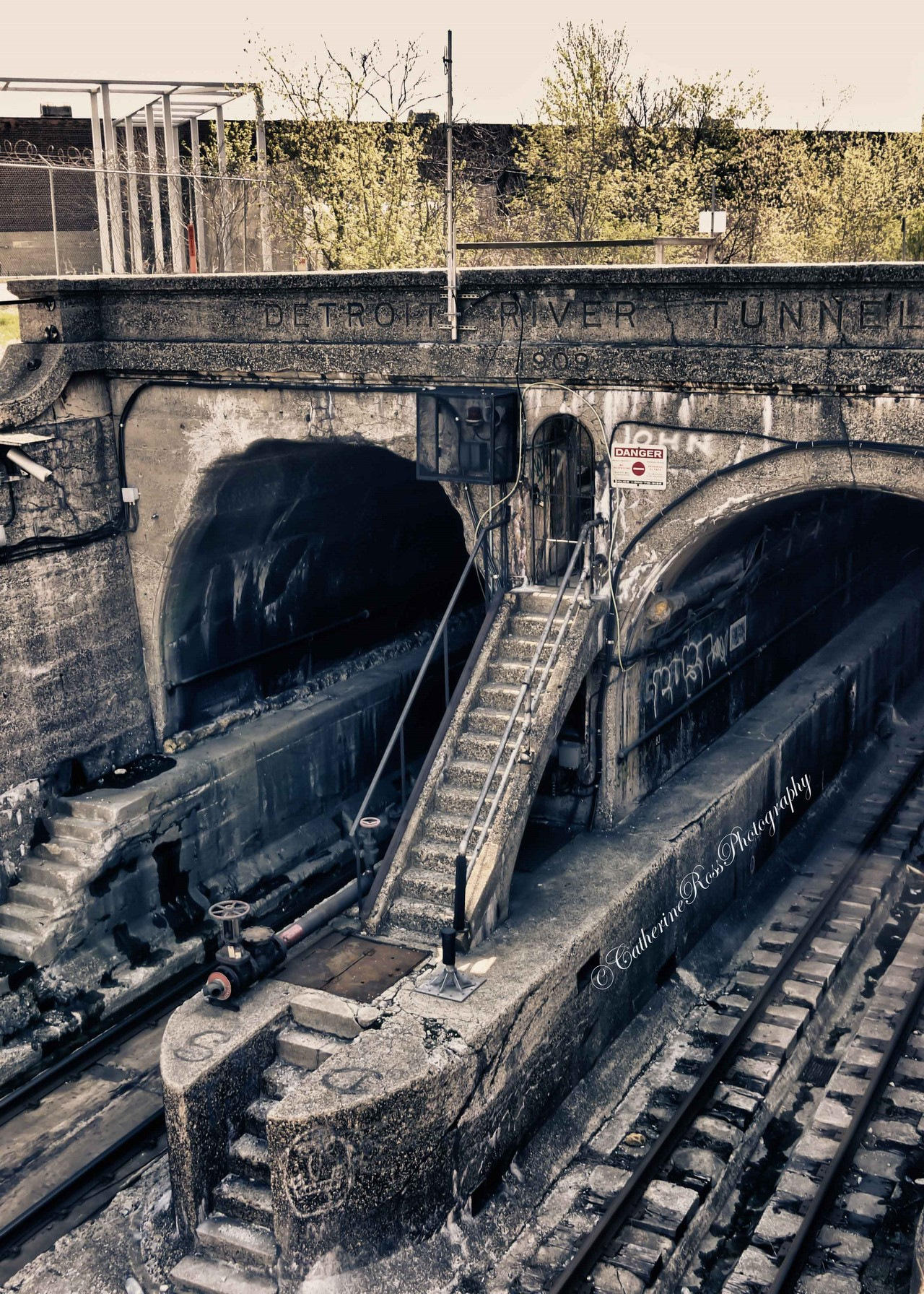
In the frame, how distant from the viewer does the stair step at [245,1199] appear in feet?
33.4

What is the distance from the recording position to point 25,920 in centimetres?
1434

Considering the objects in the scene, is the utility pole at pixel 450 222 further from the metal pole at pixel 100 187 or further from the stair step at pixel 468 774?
the metal pole at pixel 100 187

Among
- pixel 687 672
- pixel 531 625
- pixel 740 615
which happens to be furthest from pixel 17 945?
pixel 740 615

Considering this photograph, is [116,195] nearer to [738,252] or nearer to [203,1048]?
[203,1048]

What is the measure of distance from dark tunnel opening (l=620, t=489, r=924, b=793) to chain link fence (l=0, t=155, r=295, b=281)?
7.72 meters

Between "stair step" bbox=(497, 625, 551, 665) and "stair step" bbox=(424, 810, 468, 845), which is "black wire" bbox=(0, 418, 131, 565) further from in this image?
"stair step" bbox=(424, 810, 468, 845)

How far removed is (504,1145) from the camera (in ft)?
35.9

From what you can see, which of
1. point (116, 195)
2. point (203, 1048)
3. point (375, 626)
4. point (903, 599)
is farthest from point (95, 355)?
point (903, 599)

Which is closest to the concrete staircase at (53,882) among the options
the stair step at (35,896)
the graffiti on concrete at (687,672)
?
the stair step at (35,896)

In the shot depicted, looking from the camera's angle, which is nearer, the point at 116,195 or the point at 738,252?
the point at 116,195

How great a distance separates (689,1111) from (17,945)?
7281 millimetres

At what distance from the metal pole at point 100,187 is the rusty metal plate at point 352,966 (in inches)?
409

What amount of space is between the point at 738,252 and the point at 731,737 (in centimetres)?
1981

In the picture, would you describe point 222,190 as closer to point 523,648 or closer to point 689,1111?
point 523,648
